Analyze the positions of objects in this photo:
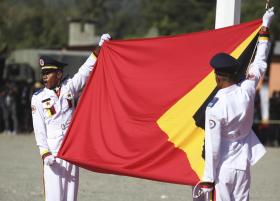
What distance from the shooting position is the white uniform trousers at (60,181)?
789 centimetres

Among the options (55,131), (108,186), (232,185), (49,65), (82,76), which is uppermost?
(49,65)

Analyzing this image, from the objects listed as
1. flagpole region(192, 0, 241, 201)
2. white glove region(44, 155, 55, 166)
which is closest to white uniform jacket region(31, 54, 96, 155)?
white glove region(44, 155, 55, 166)

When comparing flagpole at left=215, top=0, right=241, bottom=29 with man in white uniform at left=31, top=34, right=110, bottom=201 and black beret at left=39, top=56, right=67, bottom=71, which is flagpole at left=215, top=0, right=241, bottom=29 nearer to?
man in white uniform at left=31, top=34, right=110, bottom=201

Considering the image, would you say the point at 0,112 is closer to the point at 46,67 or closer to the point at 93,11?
the point at 46,67

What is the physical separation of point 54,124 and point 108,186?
16.7ft

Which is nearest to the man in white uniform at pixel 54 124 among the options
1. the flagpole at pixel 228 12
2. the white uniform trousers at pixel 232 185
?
the flagpole at pixel 228 12

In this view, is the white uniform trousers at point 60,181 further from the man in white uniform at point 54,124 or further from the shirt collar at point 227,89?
the shirt collar at point 227,89

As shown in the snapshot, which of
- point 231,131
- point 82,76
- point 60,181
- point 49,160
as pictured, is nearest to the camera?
point 231,131

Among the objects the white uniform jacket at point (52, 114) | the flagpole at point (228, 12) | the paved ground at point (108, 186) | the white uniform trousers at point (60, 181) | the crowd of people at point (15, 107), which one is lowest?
the crowd of people at point (15, 107)

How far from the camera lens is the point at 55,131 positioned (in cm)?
809

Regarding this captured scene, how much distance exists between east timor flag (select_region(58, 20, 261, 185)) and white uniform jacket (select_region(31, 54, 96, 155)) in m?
0.13

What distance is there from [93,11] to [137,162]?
67.4 meters

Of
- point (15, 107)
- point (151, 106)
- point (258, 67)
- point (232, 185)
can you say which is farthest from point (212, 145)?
point (15, 107)

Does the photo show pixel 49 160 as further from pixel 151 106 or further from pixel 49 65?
pixel 151 106
